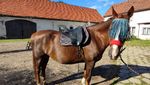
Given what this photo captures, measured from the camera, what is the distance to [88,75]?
5234mm

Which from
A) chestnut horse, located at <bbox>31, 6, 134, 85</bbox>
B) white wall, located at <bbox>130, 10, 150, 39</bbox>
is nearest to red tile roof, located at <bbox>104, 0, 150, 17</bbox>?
white wall, located at <bbox>130, 10, 150, 39</bbox>

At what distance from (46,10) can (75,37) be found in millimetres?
29944

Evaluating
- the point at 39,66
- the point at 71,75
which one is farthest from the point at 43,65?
the point at 71,75

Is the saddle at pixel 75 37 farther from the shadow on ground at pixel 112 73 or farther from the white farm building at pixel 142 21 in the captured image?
the white farm building at pixel 142 21

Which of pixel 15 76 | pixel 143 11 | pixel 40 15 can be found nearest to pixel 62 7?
pixel 40 15

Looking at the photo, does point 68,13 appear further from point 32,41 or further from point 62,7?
point 32,41

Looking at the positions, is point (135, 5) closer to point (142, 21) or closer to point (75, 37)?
point (142, 21)

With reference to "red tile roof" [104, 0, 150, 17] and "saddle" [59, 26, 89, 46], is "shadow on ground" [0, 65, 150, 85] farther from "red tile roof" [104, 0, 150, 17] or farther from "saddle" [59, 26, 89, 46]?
"red tile roof" [104, 0, 150, 17]

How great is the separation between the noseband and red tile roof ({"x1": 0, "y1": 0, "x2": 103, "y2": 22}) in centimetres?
2577

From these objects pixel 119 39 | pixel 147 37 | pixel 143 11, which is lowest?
pixel 147 37

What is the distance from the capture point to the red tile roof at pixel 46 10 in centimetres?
3008

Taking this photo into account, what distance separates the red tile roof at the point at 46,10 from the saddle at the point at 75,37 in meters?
24.7

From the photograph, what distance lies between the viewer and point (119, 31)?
4531 mm

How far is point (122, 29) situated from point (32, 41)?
258cm
